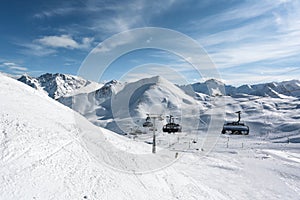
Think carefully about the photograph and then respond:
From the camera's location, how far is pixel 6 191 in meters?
8.90

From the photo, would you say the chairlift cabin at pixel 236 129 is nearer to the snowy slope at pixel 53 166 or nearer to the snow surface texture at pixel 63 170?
the snow surface texture at pixel 63 170

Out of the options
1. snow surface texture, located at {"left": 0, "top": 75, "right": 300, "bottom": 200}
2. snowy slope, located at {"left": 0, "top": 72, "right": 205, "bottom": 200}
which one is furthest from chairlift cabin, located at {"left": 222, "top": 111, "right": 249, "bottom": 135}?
snowy slope, located at {"left": 0, "top": 72, "right": 205, "bottom": 200}

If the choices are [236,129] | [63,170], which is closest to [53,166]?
[63,170]

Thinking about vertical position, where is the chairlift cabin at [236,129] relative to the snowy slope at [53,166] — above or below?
above

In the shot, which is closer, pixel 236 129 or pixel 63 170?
pixel 63 170

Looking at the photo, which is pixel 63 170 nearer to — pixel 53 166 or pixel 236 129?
pixel 53 166

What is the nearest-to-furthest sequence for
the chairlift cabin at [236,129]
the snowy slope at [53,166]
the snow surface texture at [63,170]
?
1. the snowy slope at [53,166]
2. the snow surface texture at [63,170]
3. the chairlift cabin at [236,129]

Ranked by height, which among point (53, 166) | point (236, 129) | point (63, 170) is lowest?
point (63, 170)

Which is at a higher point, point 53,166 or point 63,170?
point 53,166

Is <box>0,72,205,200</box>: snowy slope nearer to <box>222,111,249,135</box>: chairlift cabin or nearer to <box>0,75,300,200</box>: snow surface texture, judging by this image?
<box>0,75,300,200</box>: snow surface texture

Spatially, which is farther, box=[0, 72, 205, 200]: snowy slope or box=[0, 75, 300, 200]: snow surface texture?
box=[0, 75, 300, 200]: snow surface texture

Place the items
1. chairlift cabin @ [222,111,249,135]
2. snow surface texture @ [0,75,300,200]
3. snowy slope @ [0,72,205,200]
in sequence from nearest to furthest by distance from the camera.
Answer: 1. snowy slope @ [0,72,205,200]
2. snow surface texture @ [0,75,300,200]
3. chairlift cabin @ [222,111,249,135]

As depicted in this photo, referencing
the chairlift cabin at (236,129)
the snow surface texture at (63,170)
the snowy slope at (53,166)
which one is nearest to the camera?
the snowy slope at (53,166)

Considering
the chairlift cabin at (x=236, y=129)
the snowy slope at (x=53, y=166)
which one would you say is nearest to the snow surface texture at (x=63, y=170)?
the snowy slope at (x=53, y=166)
